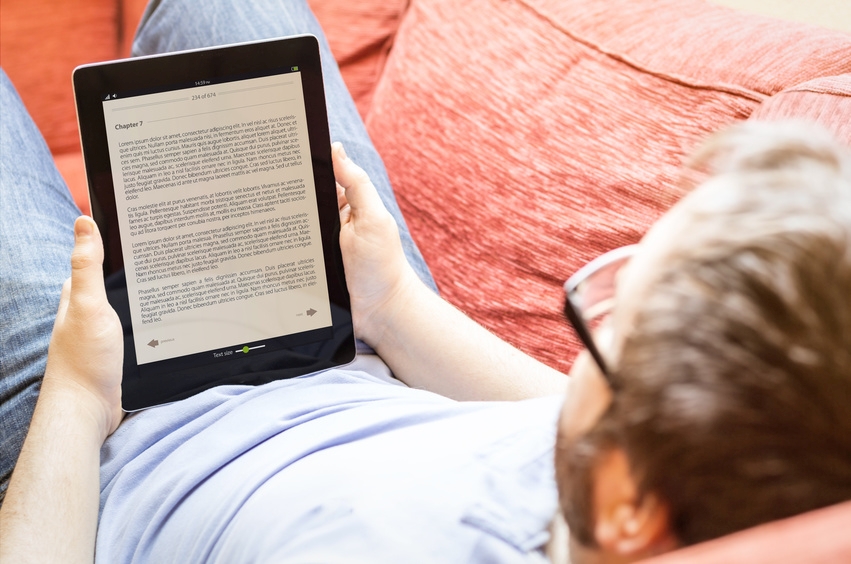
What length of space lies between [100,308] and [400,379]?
1.23 ft

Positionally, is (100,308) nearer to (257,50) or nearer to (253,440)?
(253,440)

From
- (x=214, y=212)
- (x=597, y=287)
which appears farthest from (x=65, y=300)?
(x=597, y=287)

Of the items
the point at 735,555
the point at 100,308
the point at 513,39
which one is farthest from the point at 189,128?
the point at 735,555

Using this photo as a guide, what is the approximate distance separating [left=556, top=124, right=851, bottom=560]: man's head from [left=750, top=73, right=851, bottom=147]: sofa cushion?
34 centimetres

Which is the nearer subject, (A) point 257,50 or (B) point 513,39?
(A) point 257,50

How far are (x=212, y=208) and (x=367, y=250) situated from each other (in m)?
0.18

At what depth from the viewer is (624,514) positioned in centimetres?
44

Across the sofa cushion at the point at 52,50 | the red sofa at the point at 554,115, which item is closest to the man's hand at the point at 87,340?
the red sofa at the point at 554,115

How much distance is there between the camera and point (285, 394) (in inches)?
30.6

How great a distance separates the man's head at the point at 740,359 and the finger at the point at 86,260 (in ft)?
1.76

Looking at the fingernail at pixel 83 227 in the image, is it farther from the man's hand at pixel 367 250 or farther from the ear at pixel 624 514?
the ear at pixel 624 514

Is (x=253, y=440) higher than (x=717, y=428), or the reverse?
(x=717, y=428)

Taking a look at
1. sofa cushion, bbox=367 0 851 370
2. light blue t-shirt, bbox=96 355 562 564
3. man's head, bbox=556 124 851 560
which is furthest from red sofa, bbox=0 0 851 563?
man's head, bbox=556 124 851 560

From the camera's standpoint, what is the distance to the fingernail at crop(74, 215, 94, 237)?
2.26ft
